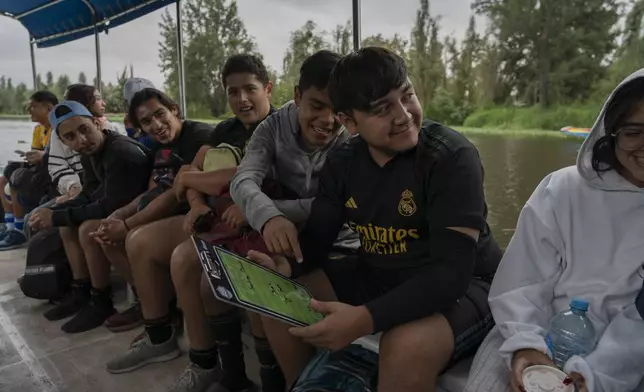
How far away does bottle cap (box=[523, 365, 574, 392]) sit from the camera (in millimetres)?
993

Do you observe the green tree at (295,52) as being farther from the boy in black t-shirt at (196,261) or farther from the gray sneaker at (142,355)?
the gray sneaker at (142,355)

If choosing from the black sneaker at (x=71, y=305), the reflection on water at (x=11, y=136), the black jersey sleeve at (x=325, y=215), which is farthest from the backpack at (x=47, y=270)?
the reflection on water at (x=11, y=136)

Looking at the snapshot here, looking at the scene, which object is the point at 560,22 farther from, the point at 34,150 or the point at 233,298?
the point at 34,150

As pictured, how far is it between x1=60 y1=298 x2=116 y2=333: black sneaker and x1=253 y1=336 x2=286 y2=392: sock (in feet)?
4.10

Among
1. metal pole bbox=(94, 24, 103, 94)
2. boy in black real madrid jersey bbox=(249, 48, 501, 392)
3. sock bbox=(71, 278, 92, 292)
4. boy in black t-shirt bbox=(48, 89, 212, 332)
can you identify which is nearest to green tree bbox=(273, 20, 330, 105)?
boy in black t-shirt bbox=(48, 89, 212, 332)

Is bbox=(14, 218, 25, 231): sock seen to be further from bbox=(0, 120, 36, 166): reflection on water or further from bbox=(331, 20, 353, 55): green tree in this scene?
bbox=(331, 20, 353, 55): green tree

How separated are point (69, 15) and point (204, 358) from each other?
435 centimetres

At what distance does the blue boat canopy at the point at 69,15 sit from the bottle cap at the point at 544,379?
144 inches

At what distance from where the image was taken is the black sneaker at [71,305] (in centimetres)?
262

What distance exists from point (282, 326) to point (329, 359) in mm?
207

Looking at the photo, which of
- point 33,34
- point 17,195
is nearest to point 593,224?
point 17,195

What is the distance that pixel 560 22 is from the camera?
5.92ft

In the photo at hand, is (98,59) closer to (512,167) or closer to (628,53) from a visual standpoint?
(512,167)

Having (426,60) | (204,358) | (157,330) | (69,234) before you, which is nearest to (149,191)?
(69,234)
